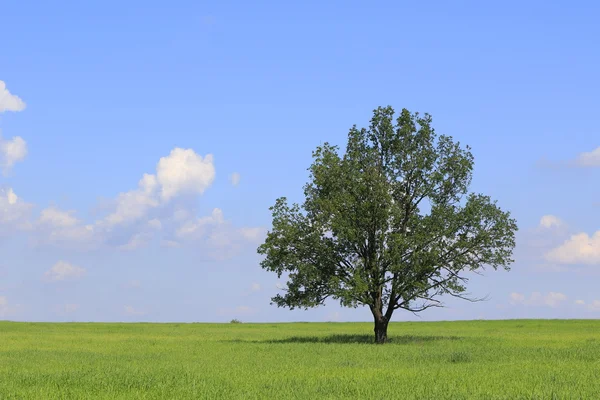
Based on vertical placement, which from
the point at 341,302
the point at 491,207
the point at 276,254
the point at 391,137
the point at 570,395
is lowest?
the point at 570,395

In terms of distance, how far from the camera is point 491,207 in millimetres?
46844

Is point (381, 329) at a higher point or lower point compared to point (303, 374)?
higher

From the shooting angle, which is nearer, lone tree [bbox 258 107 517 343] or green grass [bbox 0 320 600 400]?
green grass [bbox 0 320 600 400]

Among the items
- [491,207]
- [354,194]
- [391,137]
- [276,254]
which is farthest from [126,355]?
[491,207]

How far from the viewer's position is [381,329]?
47.3 metres

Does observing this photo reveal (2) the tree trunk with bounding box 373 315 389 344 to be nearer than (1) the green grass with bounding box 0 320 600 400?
No

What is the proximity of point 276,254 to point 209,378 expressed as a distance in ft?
73.9

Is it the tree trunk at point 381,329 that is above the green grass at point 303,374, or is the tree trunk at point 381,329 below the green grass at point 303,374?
above

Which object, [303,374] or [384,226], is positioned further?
[384,226]

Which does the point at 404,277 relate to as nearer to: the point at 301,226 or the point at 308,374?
the point at 301,226

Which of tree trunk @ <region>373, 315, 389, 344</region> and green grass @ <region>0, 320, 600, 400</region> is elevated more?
tree trunk @ <region>373, 315, 389, 344</region>

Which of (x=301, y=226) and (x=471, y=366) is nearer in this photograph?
(x=471, y=366)

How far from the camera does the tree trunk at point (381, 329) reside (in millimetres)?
47031

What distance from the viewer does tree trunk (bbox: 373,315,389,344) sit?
154 feet
